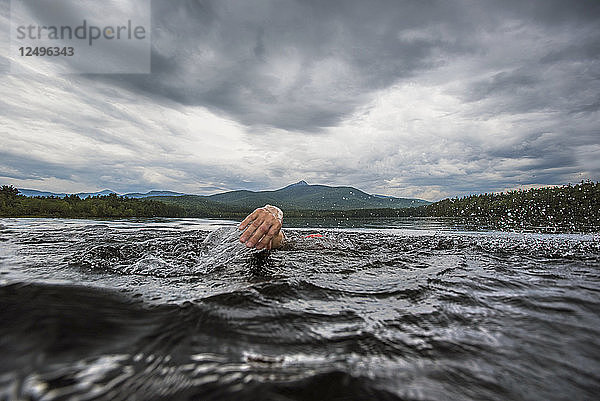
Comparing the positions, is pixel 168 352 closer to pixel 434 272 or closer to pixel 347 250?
pixel 434 272

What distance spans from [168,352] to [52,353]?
60 cm

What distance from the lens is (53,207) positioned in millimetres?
30797

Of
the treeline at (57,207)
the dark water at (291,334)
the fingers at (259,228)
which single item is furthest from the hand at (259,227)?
the treeline at (57,207)

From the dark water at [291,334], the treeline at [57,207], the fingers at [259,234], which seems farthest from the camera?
the treeline at [57,207]

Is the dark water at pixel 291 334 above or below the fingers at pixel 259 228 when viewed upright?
below

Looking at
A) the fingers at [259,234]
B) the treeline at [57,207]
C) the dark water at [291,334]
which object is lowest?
the dark water at [291,334]

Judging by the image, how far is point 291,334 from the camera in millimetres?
2002

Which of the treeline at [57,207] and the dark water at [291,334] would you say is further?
the treeline at [57,207]

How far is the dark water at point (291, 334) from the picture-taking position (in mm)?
1329

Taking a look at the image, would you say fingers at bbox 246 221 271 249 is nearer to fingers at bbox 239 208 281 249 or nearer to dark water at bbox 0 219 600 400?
fingers at bbox 239 208 281 249

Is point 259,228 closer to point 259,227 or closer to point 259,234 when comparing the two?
point 259,227

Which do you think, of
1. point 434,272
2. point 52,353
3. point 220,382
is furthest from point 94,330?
point 434,272

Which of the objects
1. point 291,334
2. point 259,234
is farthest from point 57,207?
point 291,334

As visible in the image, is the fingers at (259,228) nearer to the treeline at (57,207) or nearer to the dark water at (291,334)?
A: the dark water at (291,334)
